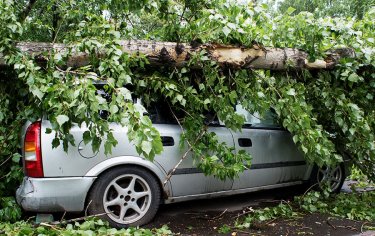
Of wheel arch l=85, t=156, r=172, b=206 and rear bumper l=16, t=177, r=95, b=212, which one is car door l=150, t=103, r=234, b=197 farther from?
rear bumper l=16, t=177, r=95, b=212

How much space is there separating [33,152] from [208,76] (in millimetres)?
1912

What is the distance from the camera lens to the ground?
403cm

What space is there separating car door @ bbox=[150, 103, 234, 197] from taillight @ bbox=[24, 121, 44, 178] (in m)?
1.18

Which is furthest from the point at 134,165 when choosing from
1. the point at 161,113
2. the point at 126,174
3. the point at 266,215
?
the point at 266,215

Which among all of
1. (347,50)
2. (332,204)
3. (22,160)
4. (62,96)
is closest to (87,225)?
(22,160)

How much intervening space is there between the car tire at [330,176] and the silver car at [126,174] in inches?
30.5

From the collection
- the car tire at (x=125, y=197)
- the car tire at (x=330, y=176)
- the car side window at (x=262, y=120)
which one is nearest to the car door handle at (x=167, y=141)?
the car tire at (x=125, y=197)

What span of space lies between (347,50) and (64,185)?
3.54 meters

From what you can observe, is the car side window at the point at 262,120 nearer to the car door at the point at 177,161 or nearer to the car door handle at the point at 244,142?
the car door handle at the point at 244,142

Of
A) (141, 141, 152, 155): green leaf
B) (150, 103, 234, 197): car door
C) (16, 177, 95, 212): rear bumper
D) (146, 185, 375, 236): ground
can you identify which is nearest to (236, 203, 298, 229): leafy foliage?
(146, 185, 375, 236): ground

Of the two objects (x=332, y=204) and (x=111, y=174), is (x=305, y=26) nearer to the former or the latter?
(x=332, y=204)

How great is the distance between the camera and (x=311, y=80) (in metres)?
4.79

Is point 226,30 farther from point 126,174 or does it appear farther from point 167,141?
point 126,174

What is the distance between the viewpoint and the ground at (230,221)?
4.03 meters
